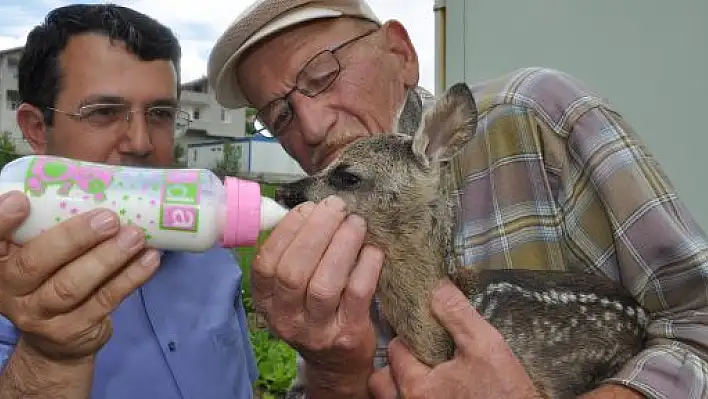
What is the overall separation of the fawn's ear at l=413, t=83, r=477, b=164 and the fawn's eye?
0.24m

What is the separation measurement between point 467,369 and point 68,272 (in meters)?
1.17

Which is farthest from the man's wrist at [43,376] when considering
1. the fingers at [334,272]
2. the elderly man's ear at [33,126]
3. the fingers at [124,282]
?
the elderly man's ear at [33,126]

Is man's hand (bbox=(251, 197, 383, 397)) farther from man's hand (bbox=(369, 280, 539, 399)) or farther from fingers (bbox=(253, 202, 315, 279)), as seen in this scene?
man's hand (bbox=(369, 280, 539, 399))

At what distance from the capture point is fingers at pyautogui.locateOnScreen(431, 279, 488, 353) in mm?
2312

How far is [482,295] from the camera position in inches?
Answer: 99.0

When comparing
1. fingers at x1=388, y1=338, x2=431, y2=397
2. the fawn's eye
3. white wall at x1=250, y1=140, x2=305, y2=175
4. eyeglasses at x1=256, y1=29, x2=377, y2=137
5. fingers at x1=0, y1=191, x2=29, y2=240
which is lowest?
fingers at x1=388, y1=338, x2=431, y2=397

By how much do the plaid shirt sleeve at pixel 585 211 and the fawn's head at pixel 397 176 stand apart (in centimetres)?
22

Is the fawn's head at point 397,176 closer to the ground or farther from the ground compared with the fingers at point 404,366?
farther from the ground

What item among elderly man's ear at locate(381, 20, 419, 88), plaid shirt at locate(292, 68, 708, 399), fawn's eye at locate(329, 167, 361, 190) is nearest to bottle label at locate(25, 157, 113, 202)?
fawn's eye at locate(329, 167, 361, 190)

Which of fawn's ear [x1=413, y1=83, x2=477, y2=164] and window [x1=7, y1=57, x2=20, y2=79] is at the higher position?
window [x1=7, y1=57, x2=20, y2=79]

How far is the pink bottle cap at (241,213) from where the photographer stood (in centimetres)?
194

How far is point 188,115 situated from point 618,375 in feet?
7.78

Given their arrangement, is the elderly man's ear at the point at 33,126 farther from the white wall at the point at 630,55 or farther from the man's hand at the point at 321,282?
the white wall at the point at 630,55

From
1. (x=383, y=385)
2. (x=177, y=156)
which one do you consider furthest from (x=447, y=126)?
(x=177, y=156)
